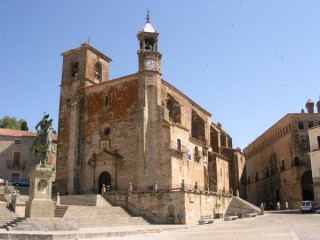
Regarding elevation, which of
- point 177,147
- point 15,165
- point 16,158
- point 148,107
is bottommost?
point 15,165

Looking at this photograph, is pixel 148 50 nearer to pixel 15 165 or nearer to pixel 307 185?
pixel 15 165

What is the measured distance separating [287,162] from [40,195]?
116ft

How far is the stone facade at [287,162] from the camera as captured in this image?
43000 millimetres

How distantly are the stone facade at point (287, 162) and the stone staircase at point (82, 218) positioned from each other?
81.3ft

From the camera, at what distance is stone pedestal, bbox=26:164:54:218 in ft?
58.4

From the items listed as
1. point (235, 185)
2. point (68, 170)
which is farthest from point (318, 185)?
point (68, 170)

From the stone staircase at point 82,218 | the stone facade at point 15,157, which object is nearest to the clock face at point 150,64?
the stone staircase at point 82,218

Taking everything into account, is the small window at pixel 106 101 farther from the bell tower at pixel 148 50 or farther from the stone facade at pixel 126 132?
the bell tower at pixel 148 50

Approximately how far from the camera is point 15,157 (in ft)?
142

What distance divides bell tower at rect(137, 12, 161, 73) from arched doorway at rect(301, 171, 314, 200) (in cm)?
2344

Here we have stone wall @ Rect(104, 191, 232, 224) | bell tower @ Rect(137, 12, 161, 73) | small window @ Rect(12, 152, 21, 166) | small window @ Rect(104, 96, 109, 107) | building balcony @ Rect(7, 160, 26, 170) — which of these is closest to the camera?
stone wall @ Rect(104, 191, 232, 224)

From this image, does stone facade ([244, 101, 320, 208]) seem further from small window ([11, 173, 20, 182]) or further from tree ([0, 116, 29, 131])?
tree ([0, 116, 29, 131])

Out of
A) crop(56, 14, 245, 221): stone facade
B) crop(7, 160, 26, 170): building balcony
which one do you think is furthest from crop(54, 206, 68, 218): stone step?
crop(7, 160, 26, 170): building balcony

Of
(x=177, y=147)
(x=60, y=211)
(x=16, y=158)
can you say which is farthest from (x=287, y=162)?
(x=16, y=158)
